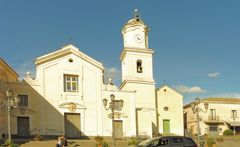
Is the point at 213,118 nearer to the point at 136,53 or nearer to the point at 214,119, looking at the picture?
the point at 214,119

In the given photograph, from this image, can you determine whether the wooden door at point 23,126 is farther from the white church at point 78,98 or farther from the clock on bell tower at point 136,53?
the clock on bell tower at point 136,53

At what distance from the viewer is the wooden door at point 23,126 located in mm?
41797

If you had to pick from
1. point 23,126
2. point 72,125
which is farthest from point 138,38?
point 23,126

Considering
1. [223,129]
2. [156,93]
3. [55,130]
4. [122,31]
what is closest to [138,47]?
[122,31]

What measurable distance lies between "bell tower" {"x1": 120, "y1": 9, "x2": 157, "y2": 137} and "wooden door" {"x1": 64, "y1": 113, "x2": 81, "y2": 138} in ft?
25.0

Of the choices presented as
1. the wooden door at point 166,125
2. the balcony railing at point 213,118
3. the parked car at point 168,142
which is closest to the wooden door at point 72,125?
the wooden door at point 166,125

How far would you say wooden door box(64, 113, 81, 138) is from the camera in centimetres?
4375

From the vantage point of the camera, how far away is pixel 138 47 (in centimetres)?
5103

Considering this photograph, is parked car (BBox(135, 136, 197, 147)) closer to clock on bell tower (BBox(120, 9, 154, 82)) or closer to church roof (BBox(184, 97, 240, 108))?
clock on bell tower (BBox(120, 9, 154, 82))

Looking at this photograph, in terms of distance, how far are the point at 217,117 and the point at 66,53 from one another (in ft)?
95.3

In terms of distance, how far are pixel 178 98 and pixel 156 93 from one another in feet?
11.5

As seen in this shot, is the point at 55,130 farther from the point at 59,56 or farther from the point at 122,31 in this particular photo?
the point at 122,31

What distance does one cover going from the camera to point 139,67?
50.9m

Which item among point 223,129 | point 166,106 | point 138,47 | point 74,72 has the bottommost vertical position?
point 223,129
